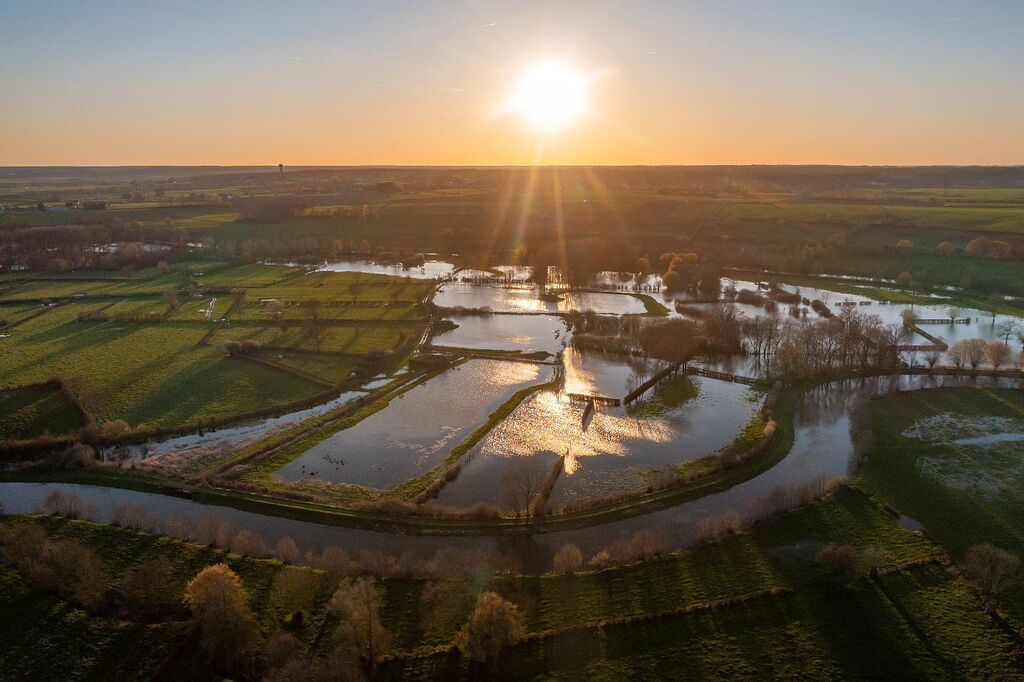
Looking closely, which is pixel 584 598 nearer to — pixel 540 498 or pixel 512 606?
pixel 512 606

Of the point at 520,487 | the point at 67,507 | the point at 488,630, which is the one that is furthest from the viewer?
the point at 520,487

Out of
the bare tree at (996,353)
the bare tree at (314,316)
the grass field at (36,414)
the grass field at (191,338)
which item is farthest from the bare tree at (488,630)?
the bare tree at (996,353)

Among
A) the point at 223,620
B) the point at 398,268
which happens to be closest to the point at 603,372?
the point at 223,620

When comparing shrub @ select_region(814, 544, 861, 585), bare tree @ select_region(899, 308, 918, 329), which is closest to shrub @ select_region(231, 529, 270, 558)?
shrub @ select_region(814, 544, 861, 585)

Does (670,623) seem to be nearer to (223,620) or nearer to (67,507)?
(223,620)

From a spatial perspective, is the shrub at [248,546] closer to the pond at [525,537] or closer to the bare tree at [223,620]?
the pond at [525,537]

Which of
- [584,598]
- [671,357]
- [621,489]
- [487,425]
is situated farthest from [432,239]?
[584,598]

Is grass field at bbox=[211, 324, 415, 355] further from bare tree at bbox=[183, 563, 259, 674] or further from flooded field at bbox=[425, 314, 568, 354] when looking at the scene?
bare tree at bbox=[183, 563, 259, 674]
